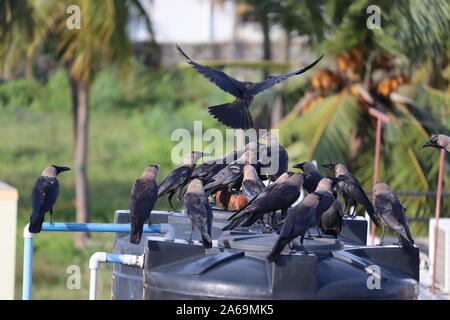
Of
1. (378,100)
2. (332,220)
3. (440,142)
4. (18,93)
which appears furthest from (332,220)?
(18,93)

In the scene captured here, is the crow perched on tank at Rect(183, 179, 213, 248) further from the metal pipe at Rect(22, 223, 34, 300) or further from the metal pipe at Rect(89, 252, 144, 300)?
the metal pipe at Rect(22, 223, 34, 300)

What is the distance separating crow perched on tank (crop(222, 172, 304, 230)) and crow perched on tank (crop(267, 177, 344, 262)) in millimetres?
155

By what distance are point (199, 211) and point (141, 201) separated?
0.43 meters

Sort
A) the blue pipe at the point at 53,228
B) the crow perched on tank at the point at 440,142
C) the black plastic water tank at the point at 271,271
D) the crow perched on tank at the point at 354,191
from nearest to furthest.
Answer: the black plastic water tank at the point at 271,271 < the blue pipe at the point at 53,228 < the crow perched on tank at the point at 354,191 < the crow perched on tank at the point at 440,142

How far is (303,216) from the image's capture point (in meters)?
4.84

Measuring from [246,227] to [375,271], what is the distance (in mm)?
981

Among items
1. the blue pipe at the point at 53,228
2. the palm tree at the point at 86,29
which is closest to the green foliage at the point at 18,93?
the palm tree at the point at 86,29

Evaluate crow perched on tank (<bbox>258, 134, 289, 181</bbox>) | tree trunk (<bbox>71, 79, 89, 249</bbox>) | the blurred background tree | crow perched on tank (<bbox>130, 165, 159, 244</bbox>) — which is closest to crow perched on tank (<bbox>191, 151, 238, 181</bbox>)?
crow perched on tank (<bbox>258, 134, 289, 181</bbox>)

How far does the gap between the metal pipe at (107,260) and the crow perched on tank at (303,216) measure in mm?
874

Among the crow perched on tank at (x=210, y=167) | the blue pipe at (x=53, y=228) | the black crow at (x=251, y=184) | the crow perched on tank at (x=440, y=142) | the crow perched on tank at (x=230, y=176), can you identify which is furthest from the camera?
the crow perched on tank at (x=440, y=142)

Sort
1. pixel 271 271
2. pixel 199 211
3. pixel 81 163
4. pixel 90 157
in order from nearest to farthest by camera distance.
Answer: pixel 271 271
pixel 199 211
pixel 81 163
pixel 90 157

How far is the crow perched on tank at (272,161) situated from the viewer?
6242 mm

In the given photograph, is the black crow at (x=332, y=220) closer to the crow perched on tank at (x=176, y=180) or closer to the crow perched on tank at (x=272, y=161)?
the crow perched on tank at (x=272, y=161)

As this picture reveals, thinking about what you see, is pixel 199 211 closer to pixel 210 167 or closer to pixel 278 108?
pixel 210 167
